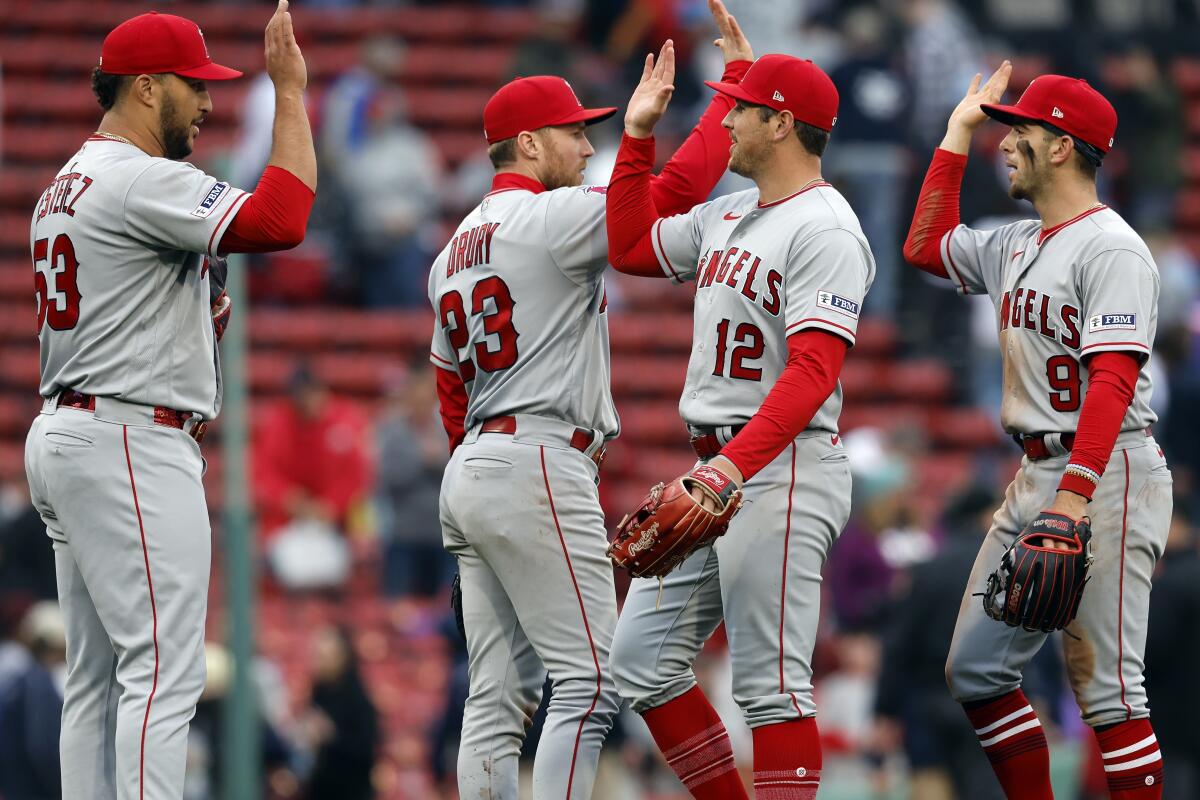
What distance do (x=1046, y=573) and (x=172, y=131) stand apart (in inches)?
114

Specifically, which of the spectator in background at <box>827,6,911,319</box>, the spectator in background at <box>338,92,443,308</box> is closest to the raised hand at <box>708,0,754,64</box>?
the spectator in background at <box>827,6,911,319</box>

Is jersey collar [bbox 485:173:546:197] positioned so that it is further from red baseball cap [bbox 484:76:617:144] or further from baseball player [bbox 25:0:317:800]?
baseball player [bbox 25:0:317:800]

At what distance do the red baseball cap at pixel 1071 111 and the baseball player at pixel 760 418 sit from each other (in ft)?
2.05

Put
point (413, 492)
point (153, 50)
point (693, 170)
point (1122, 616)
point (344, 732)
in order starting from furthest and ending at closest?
point (413, 492) < point (344, 732) < point (693, 170) < point (1122, 616) < point (153, 50)

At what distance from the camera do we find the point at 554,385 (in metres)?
6.25

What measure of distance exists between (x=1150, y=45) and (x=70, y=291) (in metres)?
14.1

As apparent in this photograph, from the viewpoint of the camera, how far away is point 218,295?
20.7 ft

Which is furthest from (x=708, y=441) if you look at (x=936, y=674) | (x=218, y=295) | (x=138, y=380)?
(x=936, y=674)

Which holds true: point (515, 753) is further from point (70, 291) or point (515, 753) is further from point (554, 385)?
point (70, 291)

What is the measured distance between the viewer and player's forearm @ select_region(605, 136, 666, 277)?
623 cm

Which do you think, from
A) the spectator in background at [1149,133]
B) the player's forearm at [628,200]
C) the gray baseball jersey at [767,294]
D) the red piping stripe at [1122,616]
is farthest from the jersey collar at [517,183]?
the spectator in background at [1149,133]

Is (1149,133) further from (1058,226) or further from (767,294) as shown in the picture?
(767,294)

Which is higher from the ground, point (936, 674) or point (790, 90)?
point (790, 90)

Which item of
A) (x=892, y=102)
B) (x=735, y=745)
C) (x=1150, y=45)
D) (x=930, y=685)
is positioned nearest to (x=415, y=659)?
(x=735, y=745)
